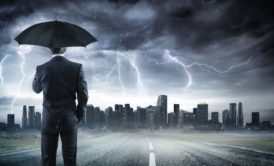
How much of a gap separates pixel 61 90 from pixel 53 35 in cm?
109

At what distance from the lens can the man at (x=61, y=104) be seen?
4.35 m

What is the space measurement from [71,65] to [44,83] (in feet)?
1.44

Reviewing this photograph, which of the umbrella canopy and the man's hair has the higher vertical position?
the umbrella canopy

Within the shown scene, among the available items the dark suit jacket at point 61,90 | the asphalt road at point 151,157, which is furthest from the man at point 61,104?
the asphalt road at point 151,157

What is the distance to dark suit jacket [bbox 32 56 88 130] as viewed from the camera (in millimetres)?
4348

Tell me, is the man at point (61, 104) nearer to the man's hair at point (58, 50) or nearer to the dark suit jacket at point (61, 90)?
the dark suit jacket at point (61, 90)

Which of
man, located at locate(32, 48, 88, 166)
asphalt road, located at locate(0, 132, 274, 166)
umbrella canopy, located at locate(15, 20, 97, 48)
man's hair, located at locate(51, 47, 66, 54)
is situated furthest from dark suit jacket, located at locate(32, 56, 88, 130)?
asphalt road, located at locate(0, 132, 274, 166)

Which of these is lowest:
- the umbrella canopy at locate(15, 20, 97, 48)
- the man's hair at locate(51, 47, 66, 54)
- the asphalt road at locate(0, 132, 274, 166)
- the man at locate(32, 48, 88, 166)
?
the asphalt road at locate(0, 132, 274, 166)

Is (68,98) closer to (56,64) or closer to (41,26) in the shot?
(56,64)

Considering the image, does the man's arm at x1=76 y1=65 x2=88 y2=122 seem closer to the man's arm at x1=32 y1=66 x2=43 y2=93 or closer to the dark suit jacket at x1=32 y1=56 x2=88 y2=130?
the dark suit jacket at x1=32 y1=56 x2=88 y2=130

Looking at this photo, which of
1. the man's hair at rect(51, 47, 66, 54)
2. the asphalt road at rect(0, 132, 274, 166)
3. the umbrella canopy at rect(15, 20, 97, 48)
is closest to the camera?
the man's hair at rect(51, 47, 66, 54)

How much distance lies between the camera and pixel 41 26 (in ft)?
17.1

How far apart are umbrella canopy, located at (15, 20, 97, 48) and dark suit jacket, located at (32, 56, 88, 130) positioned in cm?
49

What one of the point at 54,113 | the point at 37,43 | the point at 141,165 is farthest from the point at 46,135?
the point at 141,165
